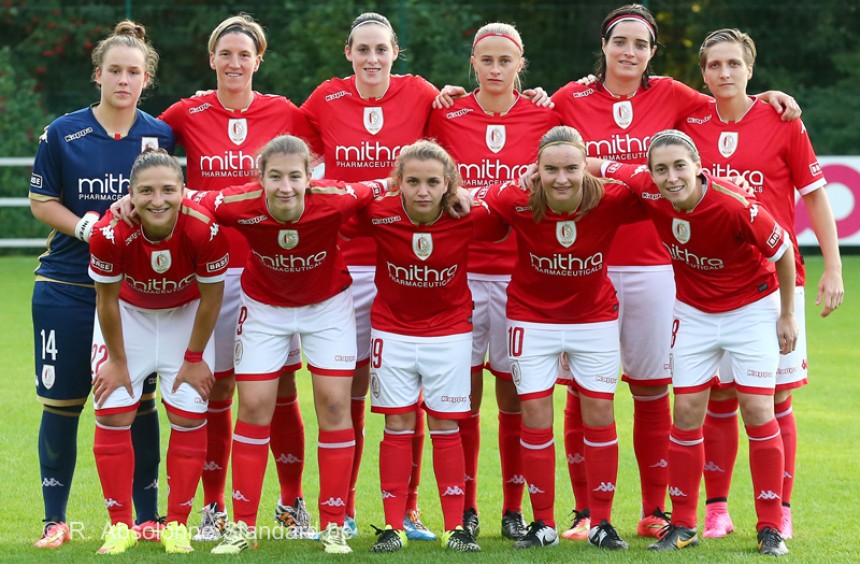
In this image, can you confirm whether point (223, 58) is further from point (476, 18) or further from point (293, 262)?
point (476, 18)

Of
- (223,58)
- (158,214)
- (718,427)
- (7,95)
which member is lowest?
(718,427)

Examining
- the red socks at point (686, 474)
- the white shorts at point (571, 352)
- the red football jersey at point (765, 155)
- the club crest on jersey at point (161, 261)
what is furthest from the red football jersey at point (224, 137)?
the red socks at point (686, 474)

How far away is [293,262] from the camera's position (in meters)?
5.02

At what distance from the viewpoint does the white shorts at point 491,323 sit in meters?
5.41

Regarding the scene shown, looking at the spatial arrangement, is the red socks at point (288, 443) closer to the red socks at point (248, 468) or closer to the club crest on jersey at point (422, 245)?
the red socks at point (248, 468)

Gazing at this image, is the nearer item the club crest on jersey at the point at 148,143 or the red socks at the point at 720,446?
the club crest on jersey at the point at 148,143

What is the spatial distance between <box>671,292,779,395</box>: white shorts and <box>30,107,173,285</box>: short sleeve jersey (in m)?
2.37

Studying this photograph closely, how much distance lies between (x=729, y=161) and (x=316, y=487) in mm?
2544

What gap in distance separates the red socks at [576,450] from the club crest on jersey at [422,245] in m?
1.03

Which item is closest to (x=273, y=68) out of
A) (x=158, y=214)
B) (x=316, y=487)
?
(x=316, y=487)

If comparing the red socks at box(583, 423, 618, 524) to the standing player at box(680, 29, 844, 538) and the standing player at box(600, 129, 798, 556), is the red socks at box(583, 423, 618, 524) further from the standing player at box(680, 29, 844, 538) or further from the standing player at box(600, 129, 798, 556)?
the standing player at box(680, 29, 844, 538)

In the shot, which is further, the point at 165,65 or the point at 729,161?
the point at 165,65

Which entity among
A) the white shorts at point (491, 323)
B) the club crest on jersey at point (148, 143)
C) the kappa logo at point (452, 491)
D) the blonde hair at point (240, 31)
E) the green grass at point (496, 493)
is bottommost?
the green grass at point (496, 493)

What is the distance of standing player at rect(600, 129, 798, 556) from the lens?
486 cm
